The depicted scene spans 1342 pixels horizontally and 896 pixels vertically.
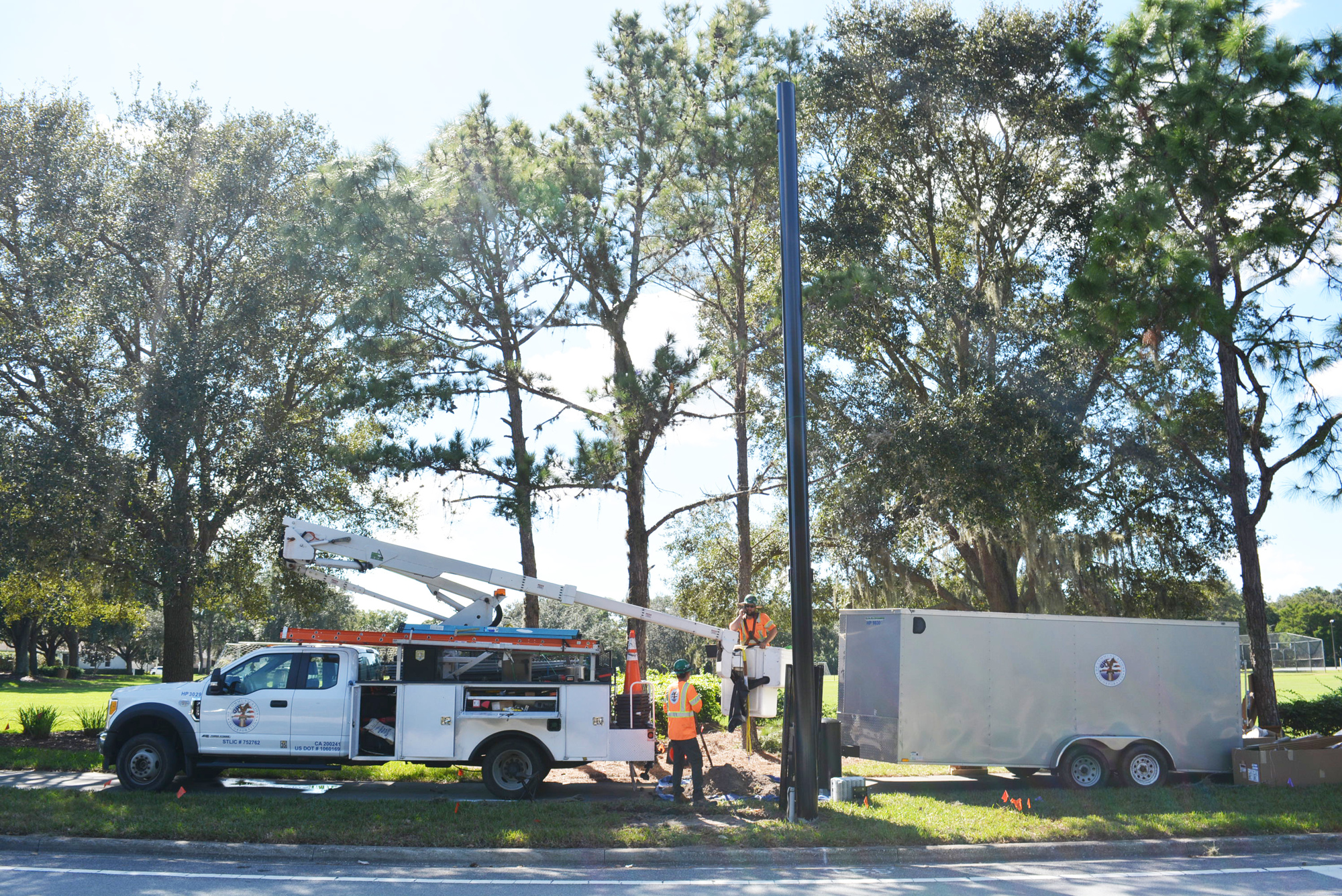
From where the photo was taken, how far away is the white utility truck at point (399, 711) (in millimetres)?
11430

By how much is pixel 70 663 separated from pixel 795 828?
75339mm

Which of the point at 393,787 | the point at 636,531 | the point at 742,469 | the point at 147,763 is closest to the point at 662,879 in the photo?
the point at 393,787

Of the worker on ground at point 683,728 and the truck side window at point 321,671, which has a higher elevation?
the truck side window at point 321,671

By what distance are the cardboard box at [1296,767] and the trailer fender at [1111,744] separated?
1021mm

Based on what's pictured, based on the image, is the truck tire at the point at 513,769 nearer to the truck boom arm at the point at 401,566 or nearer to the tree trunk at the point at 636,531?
the truck boom arm at the point at 401,566

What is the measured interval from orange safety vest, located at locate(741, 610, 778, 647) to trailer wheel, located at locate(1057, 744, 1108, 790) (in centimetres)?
413

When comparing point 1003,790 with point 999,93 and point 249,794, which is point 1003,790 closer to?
point 249,794

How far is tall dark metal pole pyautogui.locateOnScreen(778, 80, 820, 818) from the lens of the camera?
9.57 meters

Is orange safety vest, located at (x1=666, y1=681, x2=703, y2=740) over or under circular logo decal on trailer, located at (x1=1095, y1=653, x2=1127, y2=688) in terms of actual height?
under

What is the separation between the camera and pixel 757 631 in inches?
523

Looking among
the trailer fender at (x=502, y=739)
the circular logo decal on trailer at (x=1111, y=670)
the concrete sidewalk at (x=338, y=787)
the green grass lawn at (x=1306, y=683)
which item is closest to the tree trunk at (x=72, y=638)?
the concrete sidewalk at (x=338, y=787)

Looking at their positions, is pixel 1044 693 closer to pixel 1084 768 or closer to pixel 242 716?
pixel 1084 768

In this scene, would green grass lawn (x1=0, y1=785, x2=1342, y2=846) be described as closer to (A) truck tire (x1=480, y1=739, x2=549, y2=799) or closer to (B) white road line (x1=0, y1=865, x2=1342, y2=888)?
(A) truck tire (x1=480, y1=739, x2=549, y2=799)

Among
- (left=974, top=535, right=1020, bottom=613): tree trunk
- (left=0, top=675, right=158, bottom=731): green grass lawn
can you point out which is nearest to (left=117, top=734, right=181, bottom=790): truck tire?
(left=0, top=675, right=158, bottom=731): green grass lawn
